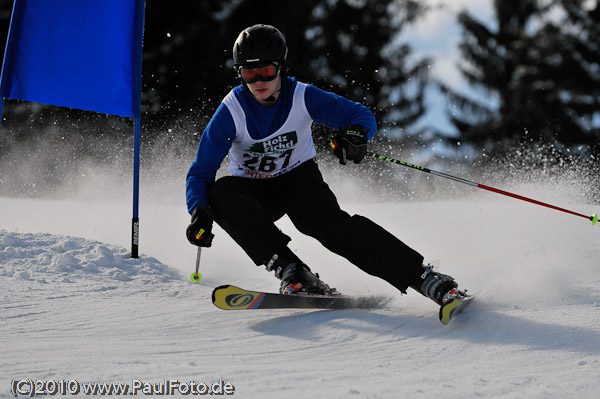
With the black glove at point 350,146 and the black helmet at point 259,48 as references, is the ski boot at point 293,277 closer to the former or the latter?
the black glove at point 350,146

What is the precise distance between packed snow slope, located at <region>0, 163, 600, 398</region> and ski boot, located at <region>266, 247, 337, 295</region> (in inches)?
5.1

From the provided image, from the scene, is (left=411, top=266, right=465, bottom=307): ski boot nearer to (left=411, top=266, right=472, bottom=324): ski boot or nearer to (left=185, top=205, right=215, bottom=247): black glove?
(left=411, top=266, right=472, bottom=324): ski boot

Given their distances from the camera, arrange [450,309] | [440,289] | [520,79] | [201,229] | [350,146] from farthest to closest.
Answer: [520,79] → [350,146] → [201,229] → [440,289] → [450,309]

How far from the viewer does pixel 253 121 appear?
10.4 ft

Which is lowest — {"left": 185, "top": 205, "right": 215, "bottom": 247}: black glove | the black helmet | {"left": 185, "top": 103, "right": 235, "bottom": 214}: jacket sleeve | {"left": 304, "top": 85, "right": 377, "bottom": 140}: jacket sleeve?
{"left": 185, "top": 205, "right": 215, "bottom": 247}: black glove

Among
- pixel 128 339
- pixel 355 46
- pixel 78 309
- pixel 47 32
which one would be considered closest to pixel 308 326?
pixel 128 339

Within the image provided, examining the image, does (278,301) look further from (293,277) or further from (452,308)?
(452,308)

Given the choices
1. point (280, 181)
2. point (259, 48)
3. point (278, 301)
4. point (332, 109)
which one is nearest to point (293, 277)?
point (278, 301)

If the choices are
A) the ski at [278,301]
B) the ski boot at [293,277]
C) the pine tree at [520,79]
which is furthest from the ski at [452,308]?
the pine tree at [520,79]

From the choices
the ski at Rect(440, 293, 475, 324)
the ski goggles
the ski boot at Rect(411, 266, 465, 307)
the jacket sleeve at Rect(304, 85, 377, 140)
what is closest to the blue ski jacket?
the jacket sleeve at Rect(304, 85, 377, 140)

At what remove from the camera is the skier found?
2867 mm

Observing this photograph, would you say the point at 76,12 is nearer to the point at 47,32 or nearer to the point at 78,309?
the point at 47,32

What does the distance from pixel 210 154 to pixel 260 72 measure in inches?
18.5

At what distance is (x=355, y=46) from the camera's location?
59.8ft
